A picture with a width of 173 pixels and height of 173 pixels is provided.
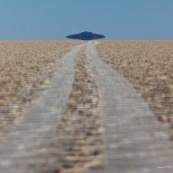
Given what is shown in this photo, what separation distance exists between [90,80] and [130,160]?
14269mm

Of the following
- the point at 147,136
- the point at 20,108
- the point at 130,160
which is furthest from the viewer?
the point at 20,108

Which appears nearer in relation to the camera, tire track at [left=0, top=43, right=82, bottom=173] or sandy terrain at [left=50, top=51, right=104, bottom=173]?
tire track at [left=0, top=43, right=82, bottom=173]

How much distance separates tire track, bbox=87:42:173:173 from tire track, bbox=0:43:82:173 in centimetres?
107

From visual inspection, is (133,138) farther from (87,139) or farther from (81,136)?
(81,136)

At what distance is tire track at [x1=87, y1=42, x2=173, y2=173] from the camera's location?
7.30 m

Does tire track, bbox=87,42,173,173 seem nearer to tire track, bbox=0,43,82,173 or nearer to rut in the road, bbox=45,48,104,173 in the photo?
rut in the road, bbox=45,48,104,173

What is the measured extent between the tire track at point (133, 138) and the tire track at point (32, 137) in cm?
107

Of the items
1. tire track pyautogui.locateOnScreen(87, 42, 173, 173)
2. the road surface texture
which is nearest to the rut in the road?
the road surface texture

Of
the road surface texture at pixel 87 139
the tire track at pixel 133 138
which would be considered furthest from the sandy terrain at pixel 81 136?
the tire track at pixel 133 138

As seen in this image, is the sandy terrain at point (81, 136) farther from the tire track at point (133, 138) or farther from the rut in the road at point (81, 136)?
the tire track at point (133, 138)

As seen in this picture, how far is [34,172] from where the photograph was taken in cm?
684

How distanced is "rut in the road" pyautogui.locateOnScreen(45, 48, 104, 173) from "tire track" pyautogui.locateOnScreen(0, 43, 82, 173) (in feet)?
0.75

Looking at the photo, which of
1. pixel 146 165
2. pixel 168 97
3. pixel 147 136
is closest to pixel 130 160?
pixel 146 165

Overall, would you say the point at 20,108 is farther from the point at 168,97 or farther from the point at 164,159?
the point at 164,159
